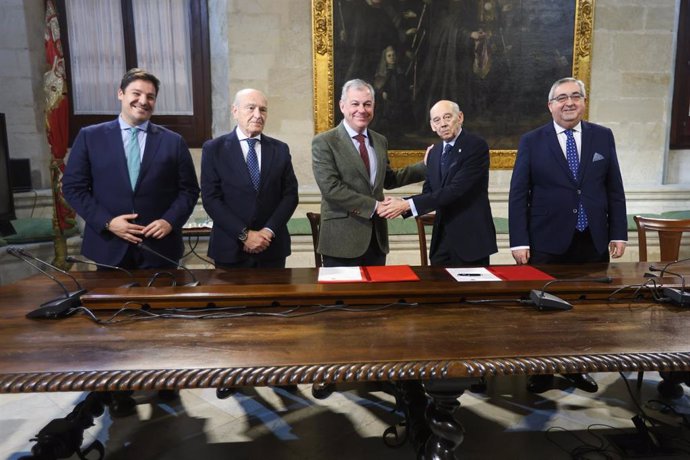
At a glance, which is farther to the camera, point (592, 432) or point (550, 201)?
point (550, 201)

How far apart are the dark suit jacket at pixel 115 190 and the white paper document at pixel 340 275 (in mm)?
859

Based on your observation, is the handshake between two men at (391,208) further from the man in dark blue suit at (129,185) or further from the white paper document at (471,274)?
the man in dark blue suit at (129,185)

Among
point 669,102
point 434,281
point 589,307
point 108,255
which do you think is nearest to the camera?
point 589,307

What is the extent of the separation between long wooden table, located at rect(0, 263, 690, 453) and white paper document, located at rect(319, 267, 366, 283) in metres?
0.12

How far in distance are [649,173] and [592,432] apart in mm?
4517

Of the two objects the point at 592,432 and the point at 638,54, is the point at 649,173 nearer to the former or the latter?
the point at 638,54

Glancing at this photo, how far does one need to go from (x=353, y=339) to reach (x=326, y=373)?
0.22m

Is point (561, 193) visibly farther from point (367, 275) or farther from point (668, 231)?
point (367, 275)

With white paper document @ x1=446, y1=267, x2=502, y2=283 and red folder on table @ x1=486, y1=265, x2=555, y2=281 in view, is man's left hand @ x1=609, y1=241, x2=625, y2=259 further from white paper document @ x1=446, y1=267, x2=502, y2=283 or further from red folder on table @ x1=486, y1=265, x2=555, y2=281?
white paper document @ x1=446, y1=267, x2=502, y2=283

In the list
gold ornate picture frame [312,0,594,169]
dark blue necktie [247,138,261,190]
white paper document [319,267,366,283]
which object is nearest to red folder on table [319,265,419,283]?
white paper document [319,267,366,283]

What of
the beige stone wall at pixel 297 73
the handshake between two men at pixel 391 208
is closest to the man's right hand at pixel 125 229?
the handshake between two men at pixel 391 208

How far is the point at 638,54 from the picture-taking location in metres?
5.64

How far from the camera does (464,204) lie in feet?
9.04

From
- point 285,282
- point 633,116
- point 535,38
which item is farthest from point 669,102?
point 285,282
